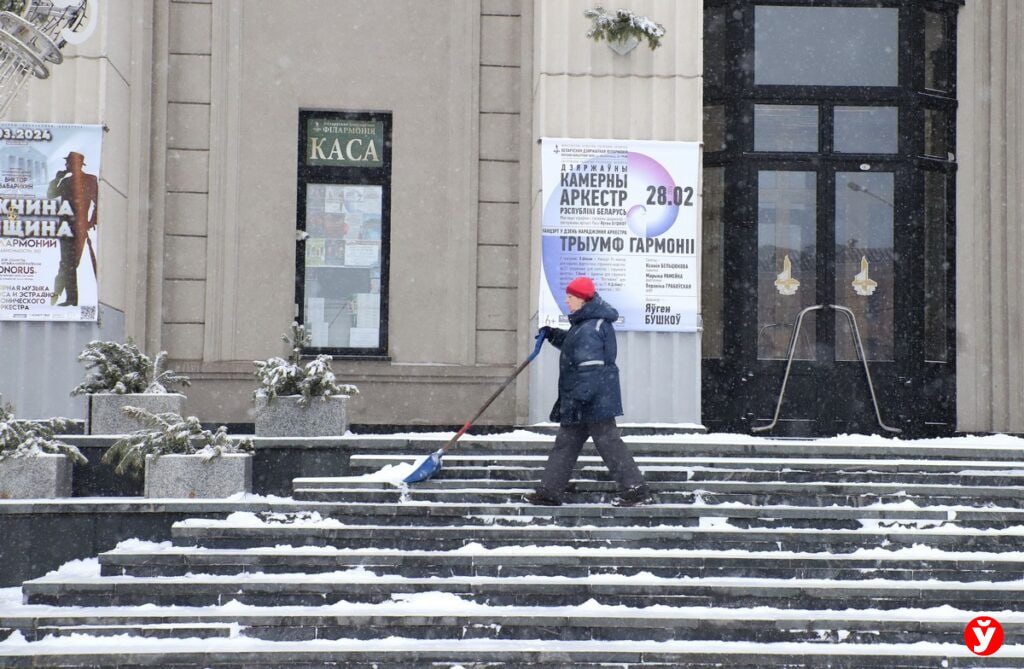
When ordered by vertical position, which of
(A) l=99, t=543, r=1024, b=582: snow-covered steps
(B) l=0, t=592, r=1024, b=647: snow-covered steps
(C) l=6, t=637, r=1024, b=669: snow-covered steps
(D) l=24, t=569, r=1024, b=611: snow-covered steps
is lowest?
(C) l=6, t=637, r=1024, b=669: snow-covered steps

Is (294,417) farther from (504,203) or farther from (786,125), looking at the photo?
(786,125)

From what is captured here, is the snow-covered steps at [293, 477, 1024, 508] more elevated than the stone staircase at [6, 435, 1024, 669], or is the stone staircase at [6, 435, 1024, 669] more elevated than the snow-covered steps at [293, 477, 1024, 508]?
the snow-covered steps at [293, 477, 1024, 508]

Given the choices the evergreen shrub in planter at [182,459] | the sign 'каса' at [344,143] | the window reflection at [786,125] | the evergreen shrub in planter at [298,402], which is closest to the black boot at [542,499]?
the evergreen shrub in planter at [298,402]

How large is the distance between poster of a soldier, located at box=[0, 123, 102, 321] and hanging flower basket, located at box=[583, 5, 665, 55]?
5287mm

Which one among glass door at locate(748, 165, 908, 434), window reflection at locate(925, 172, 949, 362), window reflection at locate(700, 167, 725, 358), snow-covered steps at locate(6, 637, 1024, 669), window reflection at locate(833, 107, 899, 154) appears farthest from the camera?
window reflection at locate(925, 172, 949, 362)

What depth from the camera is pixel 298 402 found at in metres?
9.74

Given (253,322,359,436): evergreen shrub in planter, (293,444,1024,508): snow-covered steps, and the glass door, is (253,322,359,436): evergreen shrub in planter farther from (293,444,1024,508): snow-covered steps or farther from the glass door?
the glass door

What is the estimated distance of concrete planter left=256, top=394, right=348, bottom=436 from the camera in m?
9.73

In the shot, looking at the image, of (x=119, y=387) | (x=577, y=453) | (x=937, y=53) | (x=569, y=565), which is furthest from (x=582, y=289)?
(x=937, y=53)

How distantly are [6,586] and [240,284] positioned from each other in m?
4.81

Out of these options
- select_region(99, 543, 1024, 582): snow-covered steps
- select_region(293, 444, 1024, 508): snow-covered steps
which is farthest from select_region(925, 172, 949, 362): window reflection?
select_region(99, 543, 1024, 582): snow-covered steps

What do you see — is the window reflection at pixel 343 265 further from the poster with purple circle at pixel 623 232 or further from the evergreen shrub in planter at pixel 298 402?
the evergreen shrub in planter at pixel 298 402

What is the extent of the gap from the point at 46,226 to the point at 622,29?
611 cm

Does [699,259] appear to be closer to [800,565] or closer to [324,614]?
[800,565]
